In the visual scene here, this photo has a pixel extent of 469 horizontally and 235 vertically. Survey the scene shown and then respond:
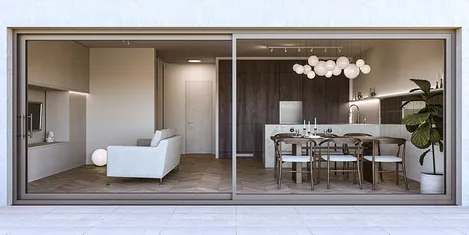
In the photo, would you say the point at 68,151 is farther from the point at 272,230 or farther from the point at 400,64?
the point at 400,64

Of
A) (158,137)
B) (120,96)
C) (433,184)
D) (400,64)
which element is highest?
(400,64)

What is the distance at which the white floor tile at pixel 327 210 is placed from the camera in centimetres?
479

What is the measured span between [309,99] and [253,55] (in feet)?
5.95

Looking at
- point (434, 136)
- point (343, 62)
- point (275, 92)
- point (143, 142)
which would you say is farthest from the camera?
point (275, 92)

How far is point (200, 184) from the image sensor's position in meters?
6.54

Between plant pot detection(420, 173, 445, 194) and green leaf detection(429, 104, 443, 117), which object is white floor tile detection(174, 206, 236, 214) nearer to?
plant pot detection(420, 173, 445, 194)

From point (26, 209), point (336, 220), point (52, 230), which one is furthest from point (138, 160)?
point (336, 220)

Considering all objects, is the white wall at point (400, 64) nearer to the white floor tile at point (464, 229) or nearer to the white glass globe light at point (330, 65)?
the white glass globe light at point (330, 65)

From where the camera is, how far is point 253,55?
1050 cm

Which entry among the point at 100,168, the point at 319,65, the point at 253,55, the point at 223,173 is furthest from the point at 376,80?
the point at 100,168

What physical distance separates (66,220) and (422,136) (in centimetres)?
436

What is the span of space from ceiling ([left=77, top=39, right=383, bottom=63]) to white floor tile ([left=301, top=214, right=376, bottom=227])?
423 centimetres

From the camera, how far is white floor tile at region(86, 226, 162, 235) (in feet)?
12.9
